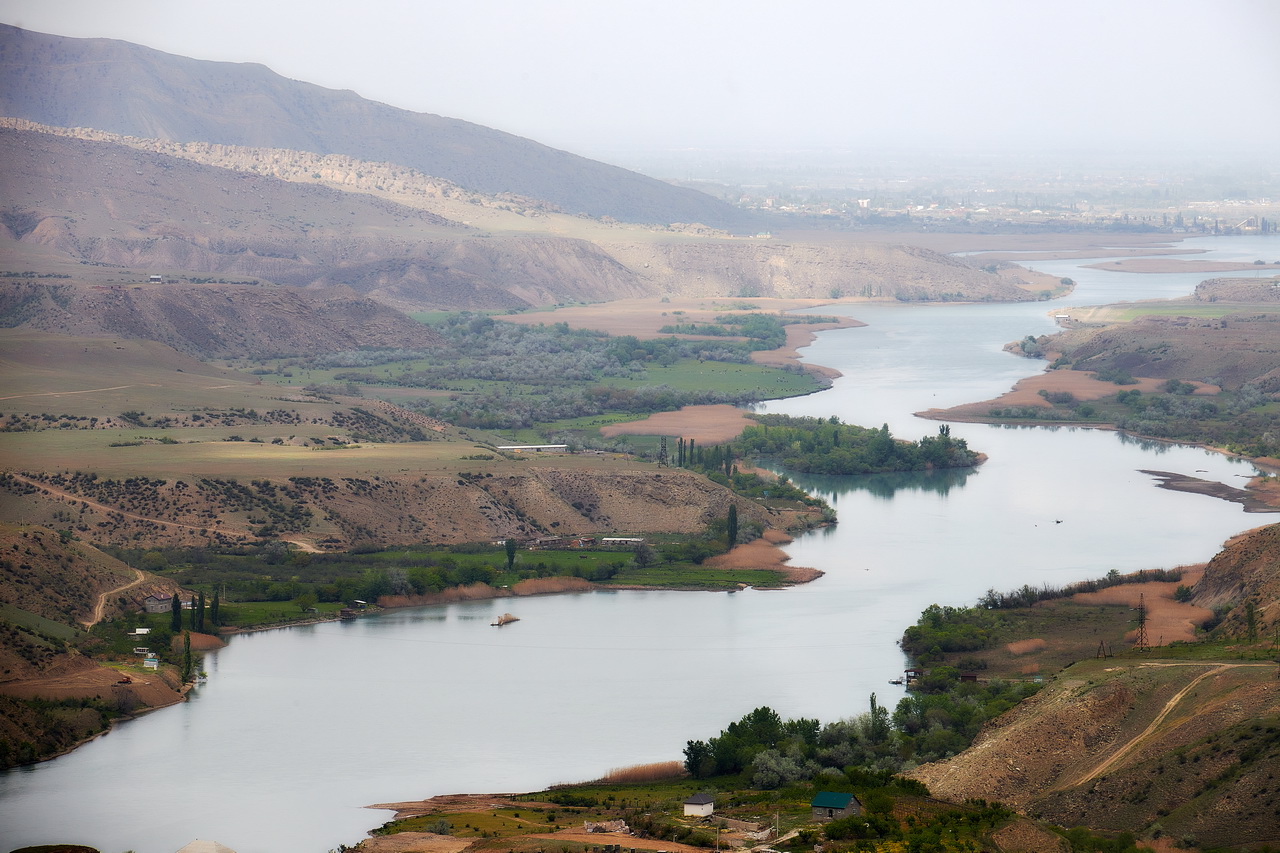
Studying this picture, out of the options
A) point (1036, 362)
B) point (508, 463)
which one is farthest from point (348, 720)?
point (1036, 362)

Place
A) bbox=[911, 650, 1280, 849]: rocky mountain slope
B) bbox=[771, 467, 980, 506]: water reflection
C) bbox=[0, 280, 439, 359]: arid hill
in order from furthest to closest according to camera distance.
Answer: bbox=[0, 280, 439, 359]: arid hill, bbox=[771, 467, 980, 506]: water reflection, bbox=[911, 650, 1280, 849]: rocky mountain slope

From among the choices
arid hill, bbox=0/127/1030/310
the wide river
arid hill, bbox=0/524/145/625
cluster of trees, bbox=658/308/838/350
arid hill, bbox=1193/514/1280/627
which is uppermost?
arid hill, bbox=0/127/1030/310

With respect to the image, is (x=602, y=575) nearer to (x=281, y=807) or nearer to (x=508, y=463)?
(x=508, y=463)

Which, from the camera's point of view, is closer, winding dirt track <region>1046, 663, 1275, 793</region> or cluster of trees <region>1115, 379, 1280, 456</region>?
winding dirt track <region>1046, 663, 1275, 793</region>

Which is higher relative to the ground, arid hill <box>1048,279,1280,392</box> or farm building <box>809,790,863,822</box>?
arid hill <box>1048,279,1280,392</box>

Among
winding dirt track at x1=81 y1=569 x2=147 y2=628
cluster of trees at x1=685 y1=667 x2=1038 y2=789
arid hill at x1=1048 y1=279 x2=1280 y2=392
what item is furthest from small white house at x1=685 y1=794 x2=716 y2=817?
arid hill at x1=1048 y1=279 x2=1280 y2=392

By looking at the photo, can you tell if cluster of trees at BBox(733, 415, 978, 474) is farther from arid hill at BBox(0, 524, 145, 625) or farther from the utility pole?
arid hill at BBox(0, 524, 145, 625)

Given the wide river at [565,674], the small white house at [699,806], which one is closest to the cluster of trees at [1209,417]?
the wide river at [565,674]
